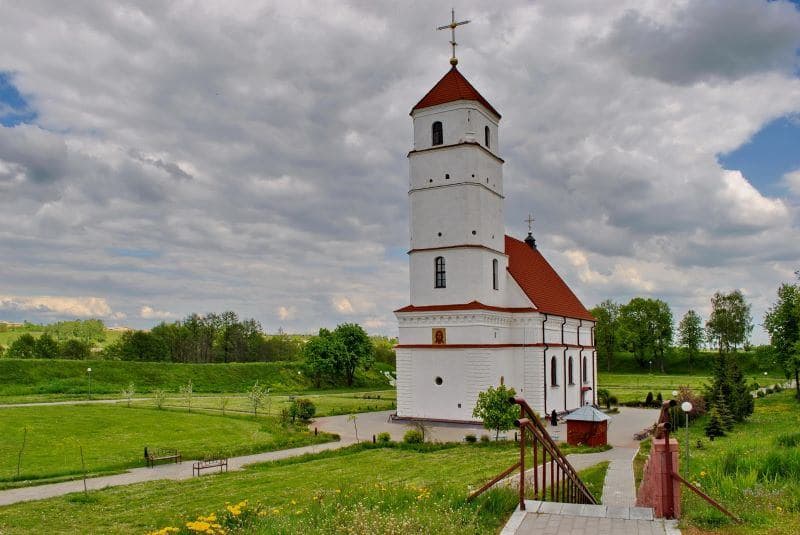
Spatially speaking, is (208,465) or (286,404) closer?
(208,465)

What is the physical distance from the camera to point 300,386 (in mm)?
64500

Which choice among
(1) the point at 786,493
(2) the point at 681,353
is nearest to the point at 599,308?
(2) the point at 681,353

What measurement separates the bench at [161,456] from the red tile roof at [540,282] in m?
20.4

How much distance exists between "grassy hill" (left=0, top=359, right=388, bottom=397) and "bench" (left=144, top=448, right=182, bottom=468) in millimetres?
28434

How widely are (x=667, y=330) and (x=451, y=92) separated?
68.1 meters

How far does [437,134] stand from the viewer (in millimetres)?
34500

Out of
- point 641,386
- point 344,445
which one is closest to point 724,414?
point 344,445

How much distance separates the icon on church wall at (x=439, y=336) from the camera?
1281 inches

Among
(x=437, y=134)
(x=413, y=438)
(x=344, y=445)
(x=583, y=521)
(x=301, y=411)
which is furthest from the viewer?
(x=437, y=134)

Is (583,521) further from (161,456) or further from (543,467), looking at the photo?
(161,456)

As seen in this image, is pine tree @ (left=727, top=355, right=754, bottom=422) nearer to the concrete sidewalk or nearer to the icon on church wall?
the icon on church wall

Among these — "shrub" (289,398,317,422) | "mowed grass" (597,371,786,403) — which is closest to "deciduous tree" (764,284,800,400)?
"mowed grass" (597,371,786,403)

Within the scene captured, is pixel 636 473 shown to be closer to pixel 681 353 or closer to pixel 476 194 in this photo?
pixel 476 194

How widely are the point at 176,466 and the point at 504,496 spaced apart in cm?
1612
